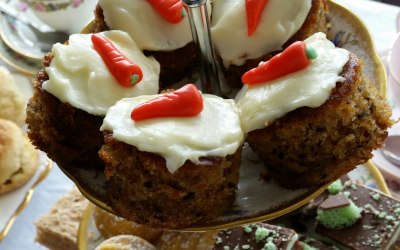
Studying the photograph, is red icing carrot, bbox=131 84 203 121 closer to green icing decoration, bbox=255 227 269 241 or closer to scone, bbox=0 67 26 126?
green icing decoration, bbox=255 227 269 241

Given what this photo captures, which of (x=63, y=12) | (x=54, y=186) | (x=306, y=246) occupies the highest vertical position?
(x=63, y=12)

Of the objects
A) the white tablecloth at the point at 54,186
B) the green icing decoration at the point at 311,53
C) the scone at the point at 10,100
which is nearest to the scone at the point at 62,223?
the white tablecloth at the point at 54,186

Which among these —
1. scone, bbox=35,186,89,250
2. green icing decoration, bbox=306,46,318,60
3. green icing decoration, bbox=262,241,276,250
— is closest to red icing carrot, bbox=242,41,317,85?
green icing decoration, bbox=306,46,318,60

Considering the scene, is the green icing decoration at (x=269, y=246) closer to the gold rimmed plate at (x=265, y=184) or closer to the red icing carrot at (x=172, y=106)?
the gold rimmed plate at (x=265, y=184)

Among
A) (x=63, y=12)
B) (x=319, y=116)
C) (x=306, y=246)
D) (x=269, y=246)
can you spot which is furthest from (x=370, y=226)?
(x=63, y=12)

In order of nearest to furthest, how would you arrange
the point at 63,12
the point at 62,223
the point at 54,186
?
the point at 62,223 → the point at 54,186 → the point at 63,12

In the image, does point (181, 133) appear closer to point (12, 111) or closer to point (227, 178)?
point (227, 178)

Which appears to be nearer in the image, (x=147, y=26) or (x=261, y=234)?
(x=147, y=26)

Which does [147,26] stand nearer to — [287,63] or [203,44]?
[203,44]
